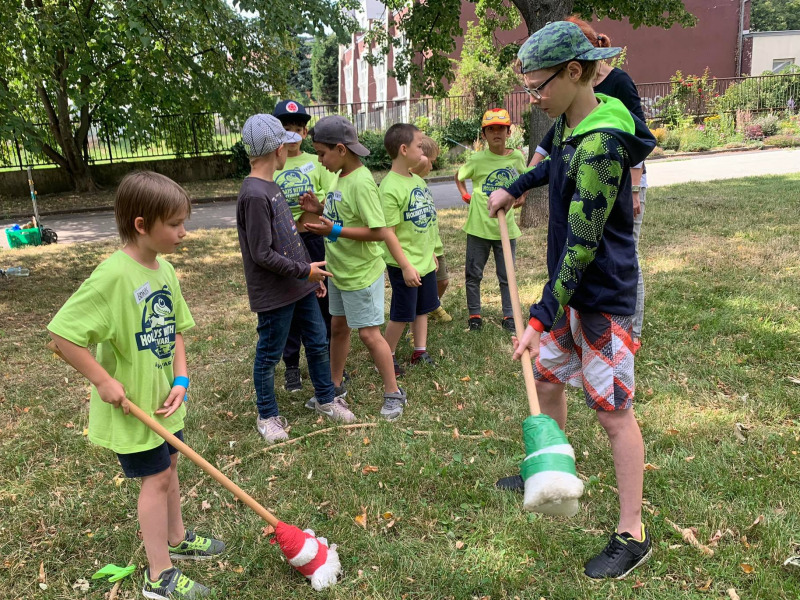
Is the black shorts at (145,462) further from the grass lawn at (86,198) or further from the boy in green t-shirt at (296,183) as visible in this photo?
the grass lawn at (86,198)

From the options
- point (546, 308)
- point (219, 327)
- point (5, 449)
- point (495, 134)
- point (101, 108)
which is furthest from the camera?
point (101, 108)

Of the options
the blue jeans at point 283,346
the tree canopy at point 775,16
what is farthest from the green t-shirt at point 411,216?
the tree canopy at point 775,16

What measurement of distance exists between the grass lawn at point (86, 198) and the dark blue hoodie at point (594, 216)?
15.1m

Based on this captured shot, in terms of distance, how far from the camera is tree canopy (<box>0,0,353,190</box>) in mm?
7078

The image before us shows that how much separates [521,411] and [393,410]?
841 millimetres

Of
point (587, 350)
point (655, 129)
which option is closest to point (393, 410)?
point (587, 350)

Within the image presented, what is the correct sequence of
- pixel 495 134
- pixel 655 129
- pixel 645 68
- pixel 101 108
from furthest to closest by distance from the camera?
1. pixel 645 68
2. pixel 655 129
3. pixel 101 108
4. pixel 495 134

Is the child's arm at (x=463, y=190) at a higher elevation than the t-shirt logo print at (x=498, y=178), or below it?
below


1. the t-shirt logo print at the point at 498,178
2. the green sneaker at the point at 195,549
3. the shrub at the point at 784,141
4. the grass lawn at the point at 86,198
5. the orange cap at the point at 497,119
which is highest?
the orange cap at the point at 497,119

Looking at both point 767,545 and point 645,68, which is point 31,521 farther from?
point 645,68

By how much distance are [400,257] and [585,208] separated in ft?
6.32

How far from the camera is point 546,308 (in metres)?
2.28

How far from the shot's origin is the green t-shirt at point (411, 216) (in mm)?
4289

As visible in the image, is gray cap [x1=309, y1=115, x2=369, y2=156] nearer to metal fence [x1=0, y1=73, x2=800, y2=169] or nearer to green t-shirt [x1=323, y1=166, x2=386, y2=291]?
green t-shirt [x1=323, y1=166, x2=386, y2=291]
